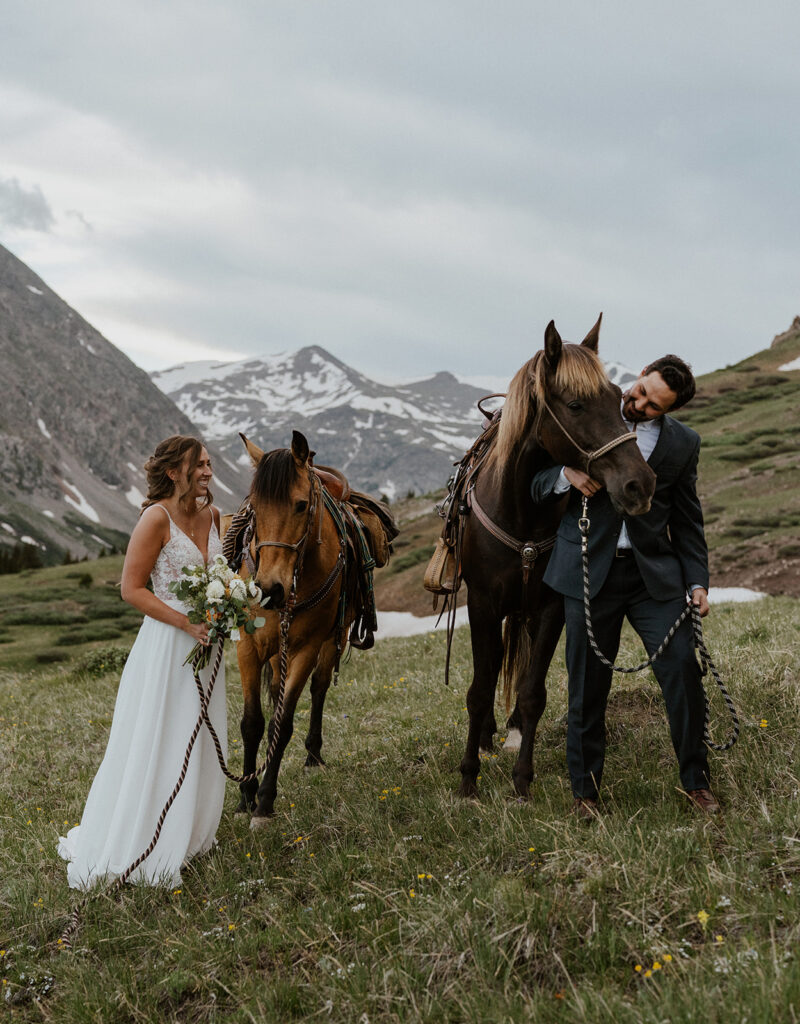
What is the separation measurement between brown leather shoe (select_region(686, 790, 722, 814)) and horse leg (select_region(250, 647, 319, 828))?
288 cm

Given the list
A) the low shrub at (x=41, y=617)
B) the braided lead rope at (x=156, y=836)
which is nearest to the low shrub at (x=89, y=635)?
the low shrub at (x=41, y=617)

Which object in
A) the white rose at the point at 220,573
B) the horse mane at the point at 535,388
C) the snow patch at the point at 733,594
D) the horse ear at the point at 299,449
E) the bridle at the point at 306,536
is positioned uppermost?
the horse mane at the point at 535,388

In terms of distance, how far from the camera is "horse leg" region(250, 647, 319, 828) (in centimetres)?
579

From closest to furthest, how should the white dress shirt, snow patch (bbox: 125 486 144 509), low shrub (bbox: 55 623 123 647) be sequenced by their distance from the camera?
the white dress shirt < low shrub (bbox: 55 623 123 647) < snow patch (bbox: 125 486 144 509)

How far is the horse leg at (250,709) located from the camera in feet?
20.2

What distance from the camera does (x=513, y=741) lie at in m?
6.71

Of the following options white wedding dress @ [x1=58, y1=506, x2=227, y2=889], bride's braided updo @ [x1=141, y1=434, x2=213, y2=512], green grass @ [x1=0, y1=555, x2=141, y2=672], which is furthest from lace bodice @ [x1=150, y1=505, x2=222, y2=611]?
green grass @ [x1=0, y1=555, x2=141, y2=672]

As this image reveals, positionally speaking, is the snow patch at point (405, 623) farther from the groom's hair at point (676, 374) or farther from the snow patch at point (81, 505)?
the snow patch at point (81, 505)

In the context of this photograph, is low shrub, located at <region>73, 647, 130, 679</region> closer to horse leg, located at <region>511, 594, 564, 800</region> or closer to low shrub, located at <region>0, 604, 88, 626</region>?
horse leg, located at <region>511, 594, 564, 800</region>

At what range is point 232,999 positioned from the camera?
3.57 m

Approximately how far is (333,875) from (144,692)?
176 cm

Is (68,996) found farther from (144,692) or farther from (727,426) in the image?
(727,426)

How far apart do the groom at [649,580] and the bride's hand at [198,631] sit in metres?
2.38

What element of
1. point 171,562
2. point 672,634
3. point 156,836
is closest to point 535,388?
point 672,634
